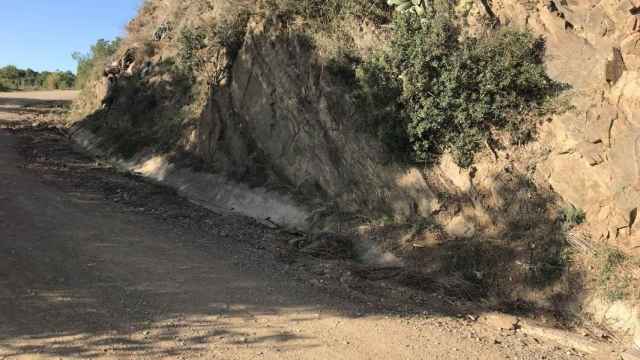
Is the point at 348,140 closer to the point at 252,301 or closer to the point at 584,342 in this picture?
the point at 252,301

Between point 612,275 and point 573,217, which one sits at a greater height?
point 573,217

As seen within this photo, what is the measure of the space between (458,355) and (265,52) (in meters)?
8.56

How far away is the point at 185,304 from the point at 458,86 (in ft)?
17.9

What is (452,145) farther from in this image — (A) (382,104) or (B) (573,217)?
(B) (573,217)

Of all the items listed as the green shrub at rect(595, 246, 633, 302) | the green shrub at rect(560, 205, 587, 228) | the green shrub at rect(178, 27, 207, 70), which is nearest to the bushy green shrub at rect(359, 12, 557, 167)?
the green shrub at rect(560, 205, 587, 228)

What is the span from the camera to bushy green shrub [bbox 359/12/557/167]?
900 cm

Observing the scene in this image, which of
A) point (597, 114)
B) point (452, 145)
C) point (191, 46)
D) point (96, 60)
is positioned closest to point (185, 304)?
point (452, 145)

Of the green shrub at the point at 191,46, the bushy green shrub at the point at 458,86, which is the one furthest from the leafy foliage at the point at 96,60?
the bushy green shrub at the point at 458,86

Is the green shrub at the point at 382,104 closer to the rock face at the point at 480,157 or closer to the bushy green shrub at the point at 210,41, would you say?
the rock face at the point at 480,157

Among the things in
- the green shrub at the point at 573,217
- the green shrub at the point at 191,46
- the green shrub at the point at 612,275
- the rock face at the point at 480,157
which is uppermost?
the green shrub at the point at 191,46

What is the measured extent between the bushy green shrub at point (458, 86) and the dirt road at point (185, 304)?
2897mm

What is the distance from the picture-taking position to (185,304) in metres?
6.45

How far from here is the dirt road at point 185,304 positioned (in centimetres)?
545

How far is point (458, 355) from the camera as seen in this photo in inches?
232
